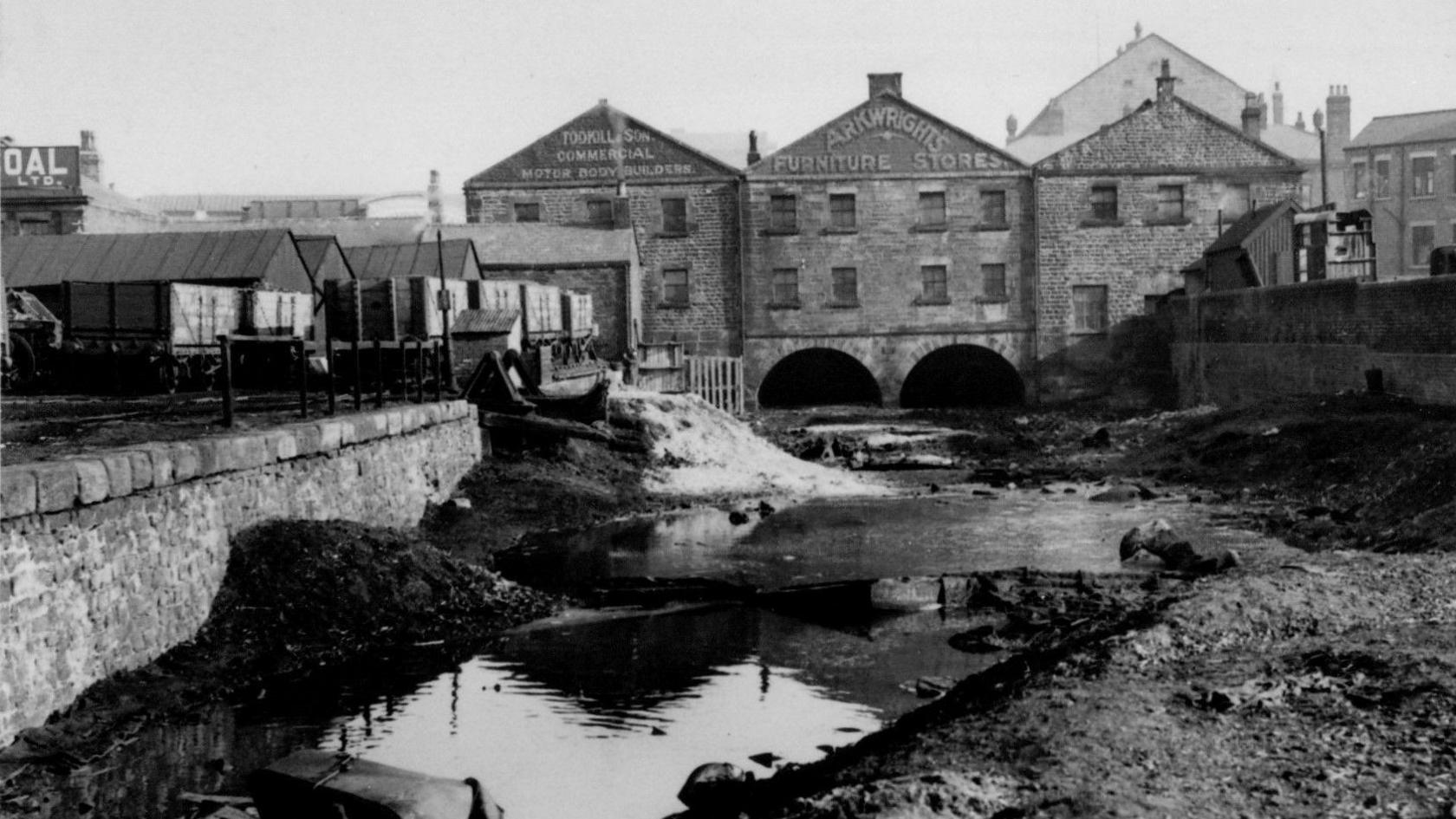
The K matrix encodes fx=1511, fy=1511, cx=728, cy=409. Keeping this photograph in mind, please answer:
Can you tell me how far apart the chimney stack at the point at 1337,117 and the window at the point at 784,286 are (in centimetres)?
2878

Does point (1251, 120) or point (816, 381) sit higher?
point (1251, 120)

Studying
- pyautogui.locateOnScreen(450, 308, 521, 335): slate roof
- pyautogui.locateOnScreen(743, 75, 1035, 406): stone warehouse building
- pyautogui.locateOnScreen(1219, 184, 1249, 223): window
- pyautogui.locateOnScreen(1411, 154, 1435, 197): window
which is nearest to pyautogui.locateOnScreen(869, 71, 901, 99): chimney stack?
pyautogui.locateOnScreen(743, 75, 1035, 406): stone warehouse building

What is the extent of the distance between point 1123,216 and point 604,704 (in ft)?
105

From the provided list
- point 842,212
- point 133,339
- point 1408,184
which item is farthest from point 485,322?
point 1408,184

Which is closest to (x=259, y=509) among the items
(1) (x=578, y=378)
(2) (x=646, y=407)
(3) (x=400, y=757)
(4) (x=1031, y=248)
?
(3) (x=400, y=757)

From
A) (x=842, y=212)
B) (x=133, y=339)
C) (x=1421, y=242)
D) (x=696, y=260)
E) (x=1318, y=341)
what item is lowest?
(x=1318, y=341)

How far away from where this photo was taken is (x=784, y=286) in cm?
3844

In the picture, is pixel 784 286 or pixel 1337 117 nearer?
pixel 784 286

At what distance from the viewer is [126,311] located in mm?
20203

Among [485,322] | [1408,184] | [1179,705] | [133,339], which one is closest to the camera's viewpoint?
[1179,705]

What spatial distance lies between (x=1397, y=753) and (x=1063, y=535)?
980 cm

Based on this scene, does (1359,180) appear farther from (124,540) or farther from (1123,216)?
(124,540)

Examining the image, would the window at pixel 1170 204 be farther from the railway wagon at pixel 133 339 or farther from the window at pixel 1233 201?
the railway wagon at pixel 133 339

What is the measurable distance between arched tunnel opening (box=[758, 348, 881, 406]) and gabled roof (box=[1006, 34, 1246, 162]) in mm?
17294
